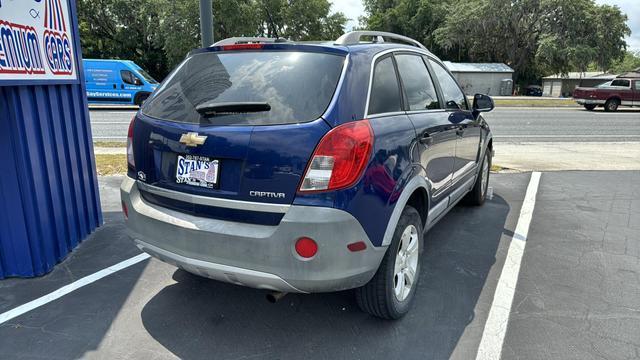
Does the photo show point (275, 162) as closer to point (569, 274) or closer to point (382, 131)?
point (382, 131)

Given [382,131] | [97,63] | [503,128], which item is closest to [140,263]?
[382,131]

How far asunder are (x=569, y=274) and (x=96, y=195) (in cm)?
439

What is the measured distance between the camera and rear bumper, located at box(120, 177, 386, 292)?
7.80 feet

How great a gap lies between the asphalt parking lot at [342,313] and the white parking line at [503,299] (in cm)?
3

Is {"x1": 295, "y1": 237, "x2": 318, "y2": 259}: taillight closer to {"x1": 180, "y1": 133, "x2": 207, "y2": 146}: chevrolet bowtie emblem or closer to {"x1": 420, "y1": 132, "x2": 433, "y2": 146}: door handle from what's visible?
{"x1": 180, "y1": 133, "x2": 207, "y2": 146}: chevrolet bowtie emblem

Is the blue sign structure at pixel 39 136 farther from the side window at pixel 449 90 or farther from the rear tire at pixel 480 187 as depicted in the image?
the rear tire at pixel 480 187

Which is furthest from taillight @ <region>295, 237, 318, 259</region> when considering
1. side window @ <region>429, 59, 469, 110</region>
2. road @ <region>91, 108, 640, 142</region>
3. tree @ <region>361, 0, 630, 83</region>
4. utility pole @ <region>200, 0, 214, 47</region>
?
tree @ <region>361, 0, 630, 83</region>

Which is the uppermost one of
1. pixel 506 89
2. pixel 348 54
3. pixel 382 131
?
pixel 348 54

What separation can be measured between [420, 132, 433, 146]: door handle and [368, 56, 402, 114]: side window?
0.28 m

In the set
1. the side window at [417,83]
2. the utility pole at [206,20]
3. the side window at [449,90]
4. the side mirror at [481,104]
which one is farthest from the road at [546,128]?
the side window at [417,83]

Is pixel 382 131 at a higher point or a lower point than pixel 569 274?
higher

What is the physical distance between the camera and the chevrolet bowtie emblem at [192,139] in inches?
101

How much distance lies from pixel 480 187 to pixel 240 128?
3.83 m

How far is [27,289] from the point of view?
3.43m
